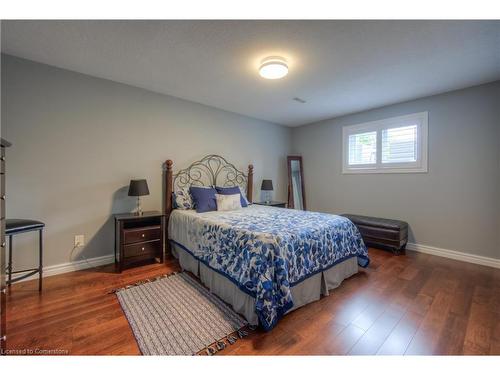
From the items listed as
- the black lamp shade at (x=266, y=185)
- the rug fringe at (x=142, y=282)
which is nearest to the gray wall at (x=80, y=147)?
the rug fringe at (x=142, y=282)

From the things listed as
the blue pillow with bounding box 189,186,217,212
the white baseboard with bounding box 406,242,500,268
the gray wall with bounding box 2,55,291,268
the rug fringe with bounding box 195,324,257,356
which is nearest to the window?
the white baseboard with bounding box 406,242,500,268

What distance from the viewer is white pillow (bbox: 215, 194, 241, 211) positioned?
3.04 m

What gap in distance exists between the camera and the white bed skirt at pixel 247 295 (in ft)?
5.64

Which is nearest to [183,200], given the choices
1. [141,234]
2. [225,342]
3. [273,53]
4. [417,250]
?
[141,234]

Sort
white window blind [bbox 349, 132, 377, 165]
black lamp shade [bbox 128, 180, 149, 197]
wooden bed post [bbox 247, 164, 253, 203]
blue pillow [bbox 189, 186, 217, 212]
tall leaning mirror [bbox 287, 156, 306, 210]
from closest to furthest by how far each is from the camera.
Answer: black lamp shade [bbox 128, 180, 149, 197] → blue pillow [bbox 189, 186, 217, 212] → white window blind [bbox 349, 132, 377, 165] → wooden bed post [bbox 247, 164, 253, 203] → tall leaning mirror [bbox 287, 156, 306, 210]

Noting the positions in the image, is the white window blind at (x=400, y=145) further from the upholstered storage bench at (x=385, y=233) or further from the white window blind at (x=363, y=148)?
the upholstered storage bench at (x=385, y=233)

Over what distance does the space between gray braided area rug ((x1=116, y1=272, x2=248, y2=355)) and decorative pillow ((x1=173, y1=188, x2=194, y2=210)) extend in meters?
1.09

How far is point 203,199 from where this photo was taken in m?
3.01

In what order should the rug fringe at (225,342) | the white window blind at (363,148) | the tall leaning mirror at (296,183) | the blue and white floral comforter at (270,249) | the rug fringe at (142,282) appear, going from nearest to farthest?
1. the rug fringe at (225,342)
2. the blue and white floral comforter at (270,249)
3. the rug fringe at (142,282)
4. the white window blind at (363,148)
5. the tall leaning mirror at (296,183)

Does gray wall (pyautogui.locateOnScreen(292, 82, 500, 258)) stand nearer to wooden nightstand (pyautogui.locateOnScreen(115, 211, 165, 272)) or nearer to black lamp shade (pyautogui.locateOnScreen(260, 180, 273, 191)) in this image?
black lamp shade (pyautogui.locateOnScreen(260, 180, 273, 191))

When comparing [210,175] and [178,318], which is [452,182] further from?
[178,318]

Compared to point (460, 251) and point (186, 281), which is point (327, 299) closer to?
point (186, 281)

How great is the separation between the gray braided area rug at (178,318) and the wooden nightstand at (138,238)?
50 centimetres

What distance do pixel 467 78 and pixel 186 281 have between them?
13.6 ft
